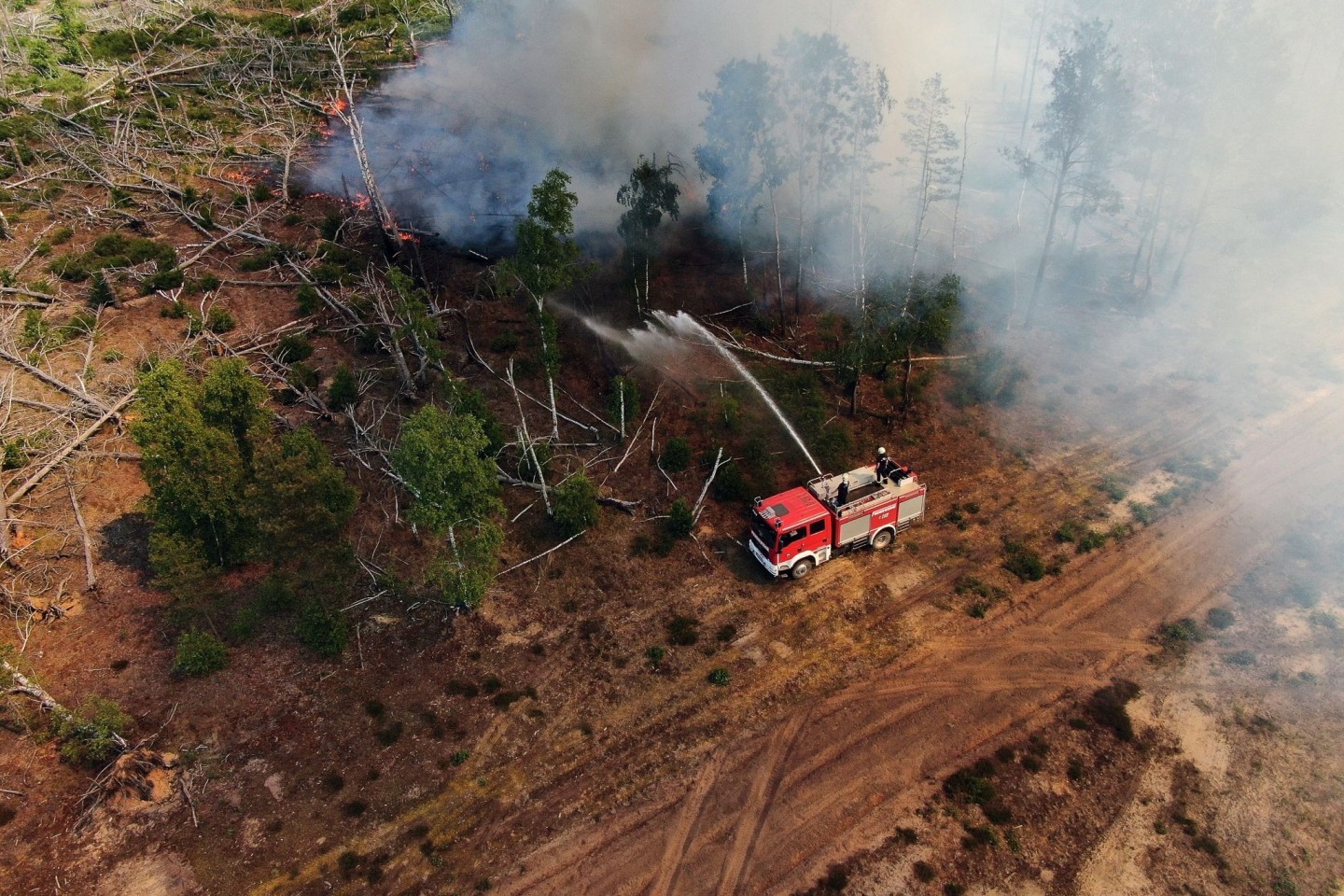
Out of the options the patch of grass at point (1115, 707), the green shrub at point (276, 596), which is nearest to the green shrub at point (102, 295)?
the green shrub at point (276, 596)

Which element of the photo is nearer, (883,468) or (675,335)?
(883,468)

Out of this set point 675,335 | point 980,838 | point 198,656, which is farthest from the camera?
point 675,335

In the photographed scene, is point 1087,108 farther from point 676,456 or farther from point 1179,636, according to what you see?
point 676,456

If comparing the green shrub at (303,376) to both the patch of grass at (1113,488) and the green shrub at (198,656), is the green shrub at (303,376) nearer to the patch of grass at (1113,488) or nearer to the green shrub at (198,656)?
the green shrub at (198,656)

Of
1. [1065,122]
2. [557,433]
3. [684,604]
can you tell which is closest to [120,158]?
[557,433]

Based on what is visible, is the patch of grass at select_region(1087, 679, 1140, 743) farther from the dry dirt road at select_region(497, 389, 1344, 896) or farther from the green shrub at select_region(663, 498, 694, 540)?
the green shrub at select_region(663, 498, 694, 540)

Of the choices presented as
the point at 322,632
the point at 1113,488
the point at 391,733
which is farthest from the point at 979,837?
the point at 322,632
